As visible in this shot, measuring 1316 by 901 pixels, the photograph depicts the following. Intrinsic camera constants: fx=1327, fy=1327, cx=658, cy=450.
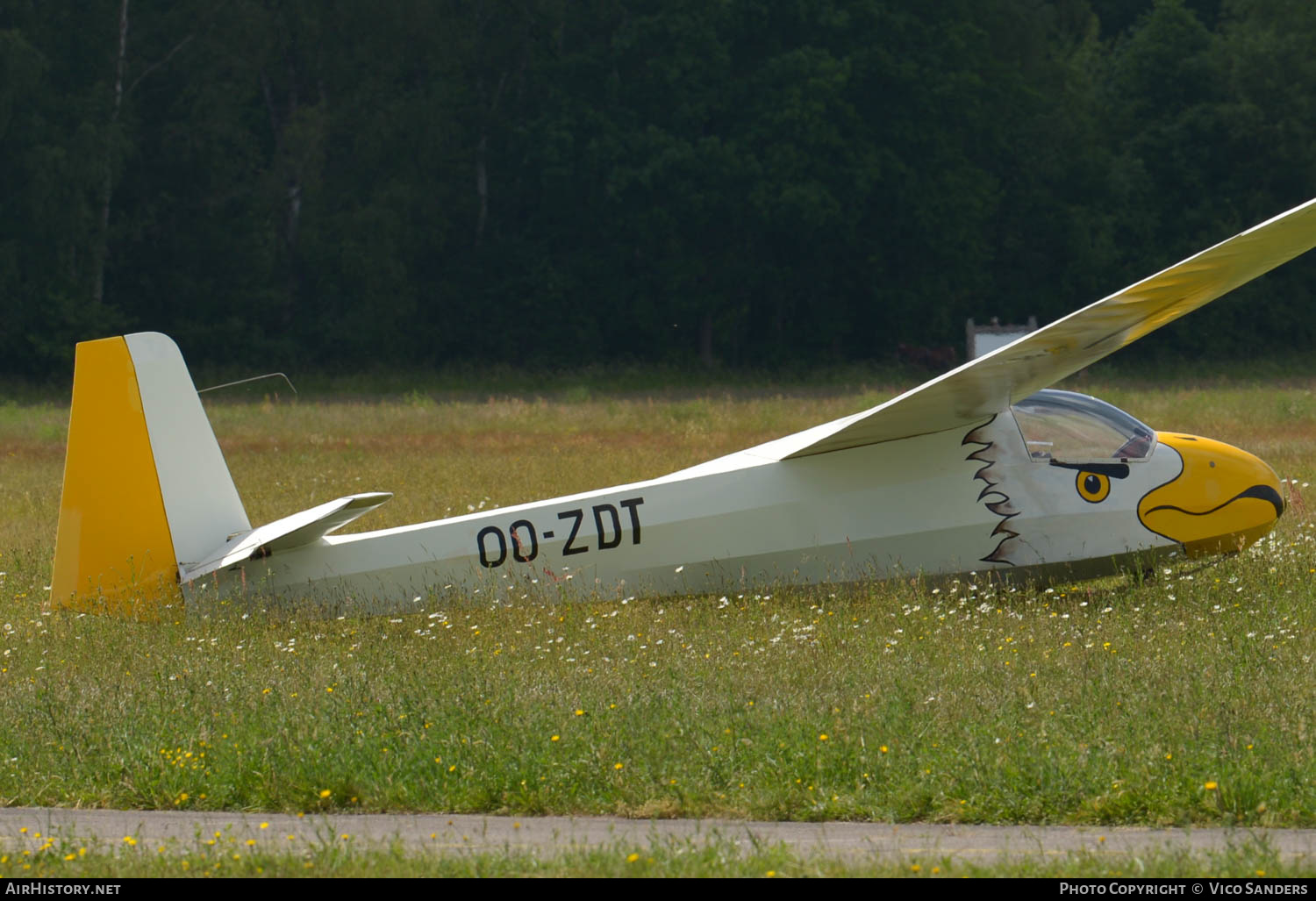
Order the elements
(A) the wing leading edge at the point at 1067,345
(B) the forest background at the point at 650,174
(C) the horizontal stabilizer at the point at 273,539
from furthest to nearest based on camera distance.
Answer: (B) the forest background at the point at 650,174
(C) the horizontal stabilizer at the point at 273,539
(A) the wing leading edge at the point at 1067,345

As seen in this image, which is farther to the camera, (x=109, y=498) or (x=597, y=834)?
(x=109, y=498)

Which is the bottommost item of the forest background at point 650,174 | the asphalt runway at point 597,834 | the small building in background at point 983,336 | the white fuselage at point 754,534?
the asphalt runway at point 597,834

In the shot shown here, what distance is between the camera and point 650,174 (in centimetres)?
4997

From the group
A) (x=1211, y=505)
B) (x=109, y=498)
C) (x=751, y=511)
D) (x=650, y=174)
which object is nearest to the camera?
(x=109, y=498)

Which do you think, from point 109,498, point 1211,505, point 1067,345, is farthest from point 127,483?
point 1211,505

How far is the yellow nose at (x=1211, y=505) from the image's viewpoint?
984cm

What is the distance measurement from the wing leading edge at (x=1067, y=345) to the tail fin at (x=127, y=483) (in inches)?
165

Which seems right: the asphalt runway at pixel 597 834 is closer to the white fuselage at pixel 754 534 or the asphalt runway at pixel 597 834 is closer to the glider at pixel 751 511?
the glider at pixel 751 511

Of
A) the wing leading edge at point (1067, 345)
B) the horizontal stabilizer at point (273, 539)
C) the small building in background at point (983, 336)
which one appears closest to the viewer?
the wing leading edge at point (1067, 345)

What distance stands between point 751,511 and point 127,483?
14.1 feet

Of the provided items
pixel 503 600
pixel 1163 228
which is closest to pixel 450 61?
pixel 1163 228

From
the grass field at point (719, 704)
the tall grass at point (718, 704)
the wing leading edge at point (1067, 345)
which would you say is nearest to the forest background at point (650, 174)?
the tall grass at point (718, 704)

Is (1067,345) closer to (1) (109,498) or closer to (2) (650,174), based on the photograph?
(1) (109,498)

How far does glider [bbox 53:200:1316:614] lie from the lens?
29.5ft
